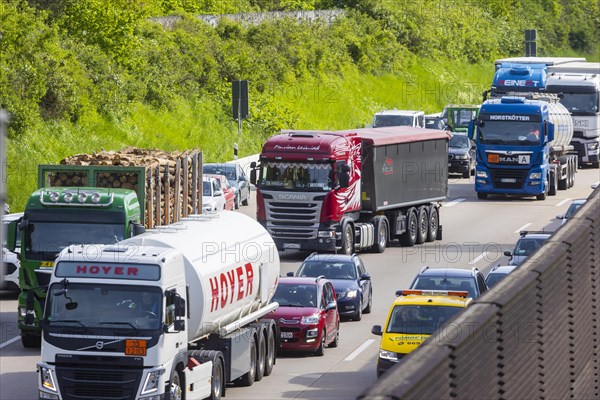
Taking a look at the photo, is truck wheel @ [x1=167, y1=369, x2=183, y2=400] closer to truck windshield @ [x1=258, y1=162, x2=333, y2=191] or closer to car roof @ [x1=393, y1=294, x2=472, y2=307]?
car roof @ [x1=393, y1=294, x2=472, y2=307]

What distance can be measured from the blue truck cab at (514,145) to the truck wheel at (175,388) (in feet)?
106

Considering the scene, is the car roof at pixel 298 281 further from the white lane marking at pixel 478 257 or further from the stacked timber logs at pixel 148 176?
the white lane marking at pixel 478 257

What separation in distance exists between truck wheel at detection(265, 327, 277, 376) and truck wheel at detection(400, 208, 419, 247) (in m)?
17.3

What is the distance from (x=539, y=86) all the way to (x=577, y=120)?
3117mm

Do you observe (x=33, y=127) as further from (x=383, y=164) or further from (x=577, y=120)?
(x=577, y=120)

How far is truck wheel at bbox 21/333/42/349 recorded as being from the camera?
76.9 feet

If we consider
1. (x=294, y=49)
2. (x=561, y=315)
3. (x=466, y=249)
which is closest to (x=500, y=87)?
(x=294, y=49)

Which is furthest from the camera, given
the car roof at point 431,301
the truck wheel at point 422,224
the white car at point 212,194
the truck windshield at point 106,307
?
the truck wheel at point 422,224

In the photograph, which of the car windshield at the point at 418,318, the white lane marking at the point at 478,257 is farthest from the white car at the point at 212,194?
the car windshield at the point at 418,318

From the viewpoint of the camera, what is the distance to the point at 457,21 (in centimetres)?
9262

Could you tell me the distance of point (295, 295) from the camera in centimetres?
2411

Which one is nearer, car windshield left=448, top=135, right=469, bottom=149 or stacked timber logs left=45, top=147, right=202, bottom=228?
stacked timber logs left=45, top=147, right=202, bottom=228

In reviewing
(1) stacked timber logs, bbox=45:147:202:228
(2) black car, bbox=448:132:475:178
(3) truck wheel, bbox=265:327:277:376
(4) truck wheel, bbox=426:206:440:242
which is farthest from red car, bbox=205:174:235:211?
(3) truck wheel, bbox=265:327:277:376

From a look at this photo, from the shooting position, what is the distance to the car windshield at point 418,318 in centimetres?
2072
